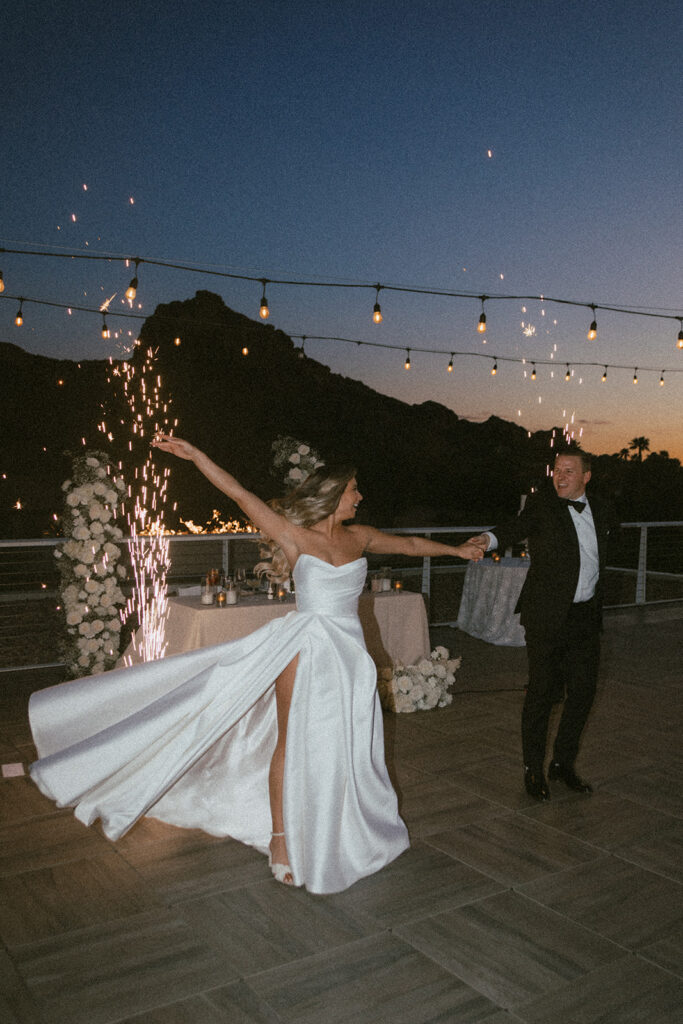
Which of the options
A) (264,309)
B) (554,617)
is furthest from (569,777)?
(264,309)

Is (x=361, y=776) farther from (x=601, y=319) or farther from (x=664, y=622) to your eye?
(x=601, y=319)

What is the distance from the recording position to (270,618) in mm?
5016

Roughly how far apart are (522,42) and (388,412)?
24303 mm

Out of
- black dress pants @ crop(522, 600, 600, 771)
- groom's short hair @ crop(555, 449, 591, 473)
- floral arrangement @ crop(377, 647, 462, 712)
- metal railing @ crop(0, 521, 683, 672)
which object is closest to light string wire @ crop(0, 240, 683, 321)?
metal railing @ crop(0, 521, 683, 672)

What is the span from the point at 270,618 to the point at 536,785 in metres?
1.94

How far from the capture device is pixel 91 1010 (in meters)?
2.16

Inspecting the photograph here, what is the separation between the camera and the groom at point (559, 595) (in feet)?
12.5

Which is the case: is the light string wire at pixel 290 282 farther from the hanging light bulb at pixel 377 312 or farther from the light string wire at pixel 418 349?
the light string wire at pixel 418 349

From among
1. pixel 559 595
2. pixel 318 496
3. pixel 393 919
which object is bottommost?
pixel 393 919

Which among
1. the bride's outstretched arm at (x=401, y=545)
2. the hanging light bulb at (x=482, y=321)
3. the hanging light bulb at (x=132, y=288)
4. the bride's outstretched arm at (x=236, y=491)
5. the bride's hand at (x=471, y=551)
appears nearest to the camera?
the bride's outstretched arm at (x=236, y=491)

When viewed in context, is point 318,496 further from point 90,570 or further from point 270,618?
point 90,570

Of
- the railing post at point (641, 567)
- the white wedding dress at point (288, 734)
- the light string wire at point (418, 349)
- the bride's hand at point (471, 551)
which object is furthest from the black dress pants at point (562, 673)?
the light string wire at point (418, 349)

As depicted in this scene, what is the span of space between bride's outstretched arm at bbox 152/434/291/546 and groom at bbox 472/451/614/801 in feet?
4.04

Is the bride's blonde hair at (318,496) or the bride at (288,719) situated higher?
the bride's blonde hair at (318,496)
